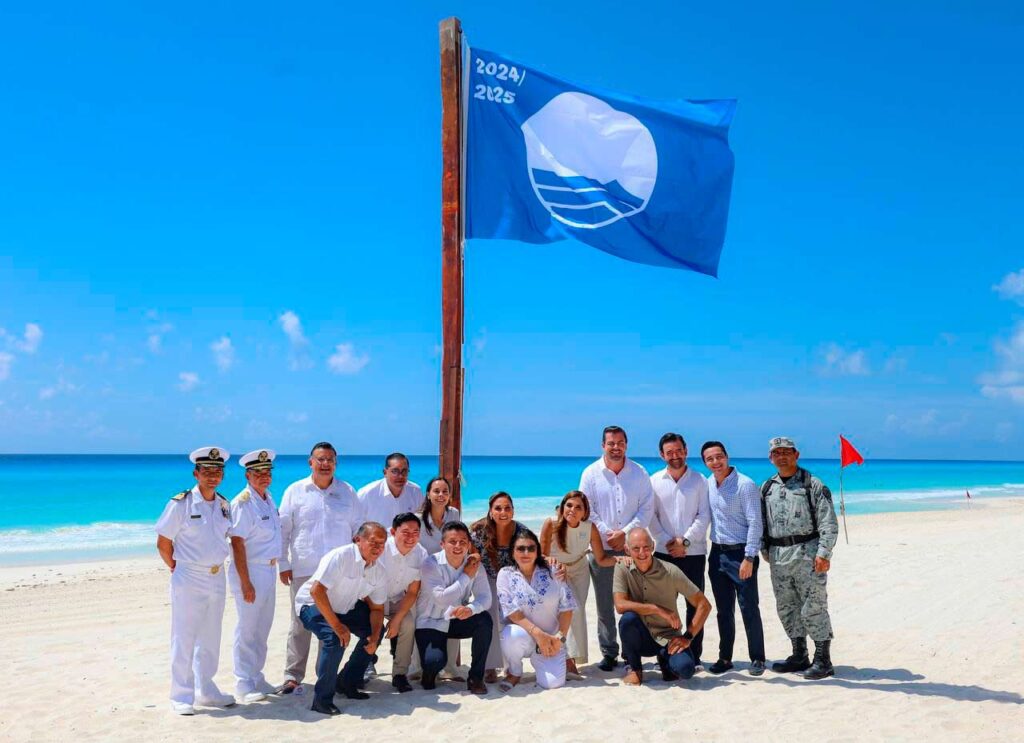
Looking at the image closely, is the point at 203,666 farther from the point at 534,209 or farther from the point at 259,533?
the point at 534,209

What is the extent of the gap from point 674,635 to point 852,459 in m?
10.6

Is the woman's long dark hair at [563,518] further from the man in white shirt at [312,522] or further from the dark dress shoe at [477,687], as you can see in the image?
the man in white shirt at [312,522]

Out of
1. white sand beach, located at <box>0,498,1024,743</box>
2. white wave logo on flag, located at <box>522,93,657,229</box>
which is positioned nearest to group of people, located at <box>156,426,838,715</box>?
white sand beach, located at <box>0,498,1024,743</box>

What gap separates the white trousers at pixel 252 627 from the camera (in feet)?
17.3

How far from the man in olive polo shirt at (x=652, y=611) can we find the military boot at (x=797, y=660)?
703 mm

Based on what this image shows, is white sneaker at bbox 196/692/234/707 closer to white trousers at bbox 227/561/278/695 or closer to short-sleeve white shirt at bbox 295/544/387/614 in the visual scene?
white trousers at bbox 227/561/278/695

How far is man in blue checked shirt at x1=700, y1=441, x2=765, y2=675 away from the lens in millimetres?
5590

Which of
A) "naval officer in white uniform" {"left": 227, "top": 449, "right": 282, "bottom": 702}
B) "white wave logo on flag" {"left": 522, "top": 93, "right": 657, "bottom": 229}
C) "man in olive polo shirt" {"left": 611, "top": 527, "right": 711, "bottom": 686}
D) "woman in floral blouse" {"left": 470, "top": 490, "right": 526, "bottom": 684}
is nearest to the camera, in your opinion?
"naval officer in white uniform" {"left": 227, "top": 449, "right": 282, "bottom": 702}

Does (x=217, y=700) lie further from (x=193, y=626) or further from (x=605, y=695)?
(x=605, y=695)

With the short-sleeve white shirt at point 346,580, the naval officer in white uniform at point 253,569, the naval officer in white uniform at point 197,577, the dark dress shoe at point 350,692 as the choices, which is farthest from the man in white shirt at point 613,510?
the naval officer in white uniform at point 197,577

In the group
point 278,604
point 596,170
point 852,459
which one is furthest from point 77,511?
point 596,170

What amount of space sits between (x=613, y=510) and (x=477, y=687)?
1574mm

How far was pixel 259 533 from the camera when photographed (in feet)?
17.4

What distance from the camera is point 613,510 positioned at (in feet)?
19.3
